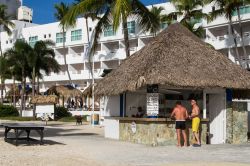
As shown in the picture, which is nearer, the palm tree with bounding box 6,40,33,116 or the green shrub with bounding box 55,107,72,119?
the green shrub with bounding box 55,107,72,119

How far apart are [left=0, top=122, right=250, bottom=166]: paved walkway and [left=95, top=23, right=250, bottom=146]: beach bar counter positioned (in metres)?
1.02

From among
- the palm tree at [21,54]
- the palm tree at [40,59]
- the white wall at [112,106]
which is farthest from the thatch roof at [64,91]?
the white wall at [112,106]

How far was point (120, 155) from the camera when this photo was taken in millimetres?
15555

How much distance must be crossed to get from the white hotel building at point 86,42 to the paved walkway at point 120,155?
116 ft

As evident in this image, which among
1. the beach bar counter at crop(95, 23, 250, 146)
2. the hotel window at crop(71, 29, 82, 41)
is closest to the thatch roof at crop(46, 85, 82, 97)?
the hotel window at crop(71, 29, 82, 41)

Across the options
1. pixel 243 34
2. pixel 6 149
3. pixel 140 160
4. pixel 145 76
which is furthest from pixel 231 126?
pixel 243 34

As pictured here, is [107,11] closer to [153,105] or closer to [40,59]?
[153,105]

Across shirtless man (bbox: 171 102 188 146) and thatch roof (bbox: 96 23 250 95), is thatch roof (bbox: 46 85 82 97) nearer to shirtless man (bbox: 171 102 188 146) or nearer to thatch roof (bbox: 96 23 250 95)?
thatch roof (bbox: 96 23 250 95)

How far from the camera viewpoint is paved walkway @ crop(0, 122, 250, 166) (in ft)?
44.7

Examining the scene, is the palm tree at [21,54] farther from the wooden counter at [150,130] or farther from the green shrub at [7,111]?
the wooden counter at [150,130]

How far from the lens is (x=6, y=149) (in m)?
16.7

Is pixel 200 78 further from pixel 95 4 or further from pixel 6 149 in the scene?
pixel 95 4

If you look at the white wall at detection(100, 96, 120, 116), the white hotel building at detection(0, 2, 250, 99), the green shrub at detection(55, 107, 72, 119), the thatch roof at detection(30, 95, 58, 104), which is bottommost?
the green shrub at detection(55, 107, 72, 119)

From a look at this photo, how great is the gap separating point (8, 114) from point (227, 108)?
1353 inches
